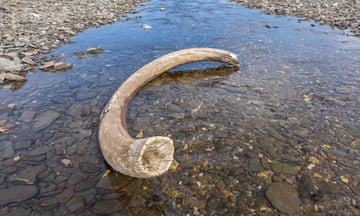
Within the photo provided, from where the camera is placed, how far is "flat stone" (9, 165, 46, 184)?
4.07m

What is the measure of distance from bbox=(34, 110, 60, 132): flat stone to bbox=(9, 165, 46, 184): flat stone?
116 centimetres

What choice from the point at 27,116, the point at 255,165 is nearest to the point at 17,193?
the point at 27,116

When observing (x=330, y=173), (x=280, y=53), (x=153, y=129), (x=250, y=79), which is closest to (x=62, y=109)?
(x=153, y=129)

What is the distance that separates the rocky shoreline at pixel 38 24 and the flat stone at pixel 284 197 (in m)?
6.84

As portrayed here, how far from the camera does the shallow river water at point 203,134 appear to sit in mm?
3748

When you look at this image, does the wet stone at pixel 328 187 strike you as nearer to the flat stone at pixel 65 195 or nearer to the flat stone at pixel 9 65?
the flat stone at pixel 65 195

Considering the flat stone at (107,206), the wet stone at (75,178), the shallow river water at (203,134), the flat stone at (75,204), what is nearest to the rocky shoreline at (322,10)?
the shallow river water at (203,134)

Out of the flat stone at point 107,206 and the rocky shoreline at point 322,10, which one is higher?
the rocky shoreline at point 322,10

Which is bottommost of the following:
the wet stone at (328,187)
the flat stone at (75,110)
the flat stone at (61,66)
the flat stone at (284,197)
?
the flat stone at (75,110)

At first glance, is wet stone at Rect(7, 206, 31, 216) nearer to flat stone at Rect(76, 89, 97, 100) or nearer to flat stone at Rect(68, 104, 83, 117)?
flat stone at Rect(68, 104, 83, 117)

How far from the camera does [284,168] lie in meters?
4.31

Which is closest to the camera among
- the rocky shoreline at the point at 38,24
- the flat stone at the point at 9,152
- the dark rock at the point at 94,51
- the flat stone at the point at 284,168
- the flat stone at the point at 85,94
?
the flat stone at the point at 284,168

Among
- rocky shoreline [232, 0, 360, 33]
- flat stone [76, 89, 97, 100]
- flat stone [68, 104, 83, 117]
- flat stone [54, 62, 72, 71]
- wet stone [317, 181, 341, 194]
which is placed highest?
rocky shoreline [232, 0, 360, 33]

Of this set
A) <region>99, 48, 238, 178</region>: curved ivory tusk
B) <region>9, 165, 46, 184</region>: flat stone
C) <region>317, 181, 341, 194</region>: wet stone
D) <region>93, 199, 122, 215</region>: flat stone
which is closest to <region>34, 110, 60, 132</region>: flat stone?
<region>9, 165, 46, 184</region>: flat stone
